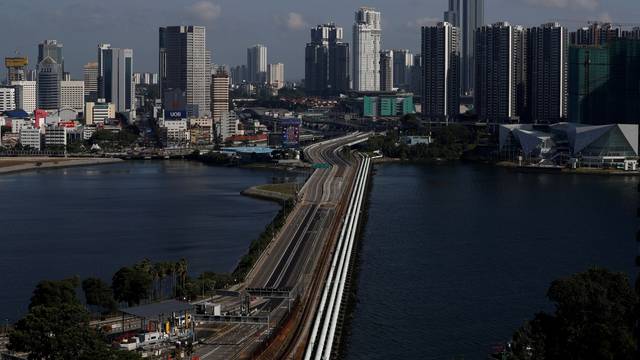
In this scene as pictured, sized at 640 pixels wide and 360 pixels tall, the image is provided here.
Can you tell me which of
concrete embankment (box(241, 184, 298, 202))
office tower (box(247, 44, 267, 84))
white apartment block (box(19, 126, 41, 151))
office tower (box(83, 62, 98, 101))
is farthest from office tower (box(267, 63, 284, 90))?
concrete embankment (box(241, 184, 298, 202))

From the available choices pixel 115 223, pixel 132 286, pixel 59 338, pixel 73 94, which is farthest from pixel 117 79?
pixel 59 338

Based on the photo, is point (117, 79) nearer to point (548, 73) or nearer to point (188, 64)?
point (188, 64)

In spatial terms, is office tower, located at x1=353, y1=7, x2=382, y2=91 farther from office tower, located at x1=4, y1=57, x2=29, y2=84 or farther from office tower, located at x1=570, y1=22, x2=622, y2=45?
office tower, located at x1=570, y1=22, x2=622, y2=45

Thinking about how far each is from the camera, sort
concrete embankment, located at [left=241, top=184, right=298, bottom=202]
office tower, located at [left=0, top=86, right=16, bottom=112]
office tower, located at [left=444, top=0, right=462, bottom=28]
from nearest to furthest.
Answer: concrete embankment, located at [left=241, top=184, right=298, bottom=202]
office tower, located at [left=0, top=86, right=16, bottom=112]
office tower, located at [left=444, top=0, right=462, bottom=28]

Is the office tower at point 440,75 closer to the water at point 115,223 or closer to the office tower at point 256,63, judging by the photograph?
the water at point 115,223

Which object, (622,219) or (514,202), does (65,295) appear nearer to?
(622,219)

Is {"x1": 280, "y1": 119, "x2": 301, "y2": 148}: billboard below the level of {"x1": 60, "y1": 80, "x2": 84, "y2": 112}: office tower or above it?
below
